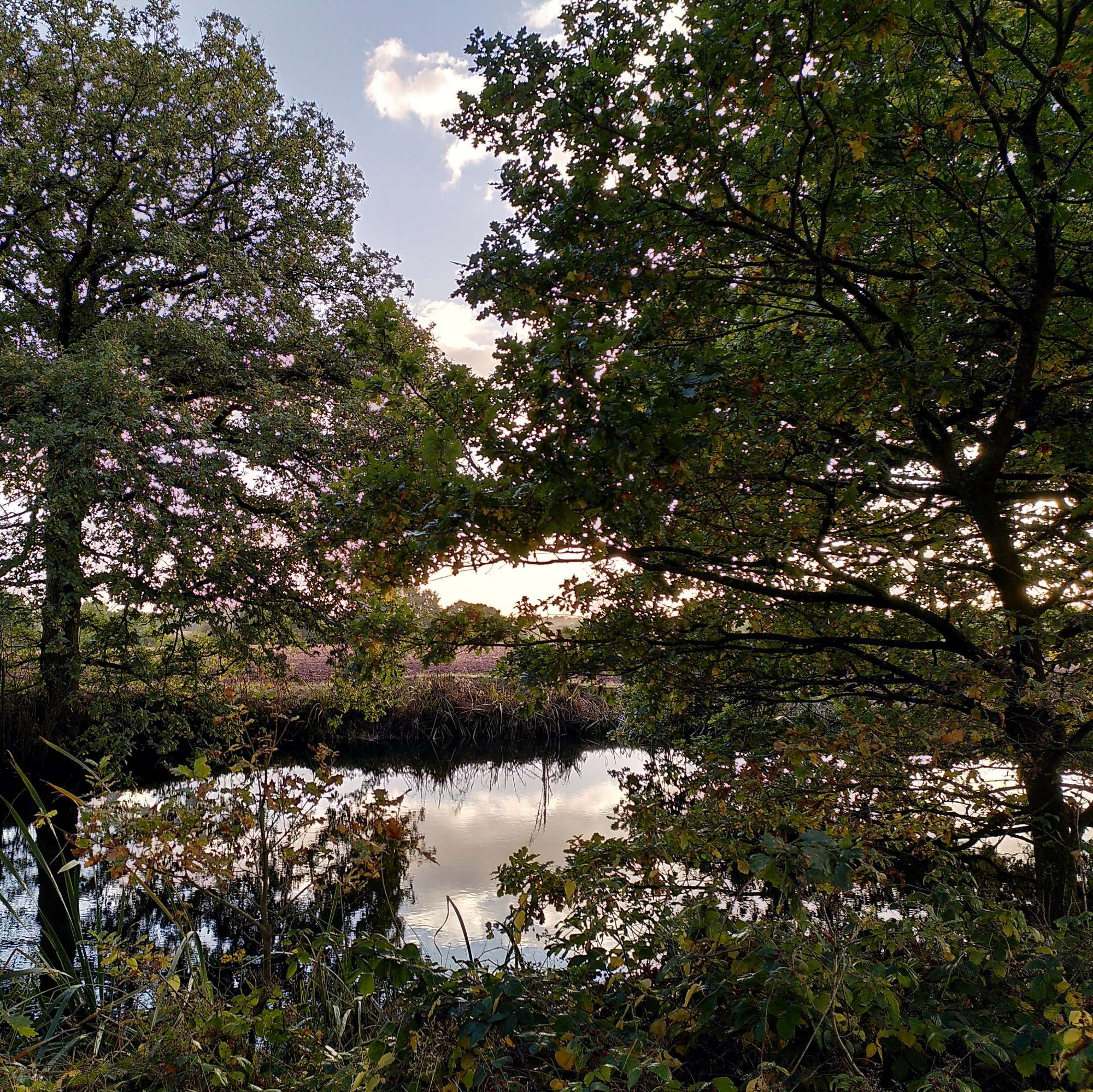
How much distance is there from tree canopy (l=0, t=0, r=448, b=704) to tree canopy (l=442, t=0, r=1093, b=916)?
4.71 meters

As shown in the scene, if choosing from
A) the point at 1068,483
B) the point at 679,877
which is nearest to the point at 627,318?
the point at 1068,483

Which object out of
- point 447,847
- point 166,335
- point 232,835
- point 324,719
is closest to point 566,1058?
point 232,835

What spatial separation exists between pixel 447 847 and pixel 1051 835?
6577mm

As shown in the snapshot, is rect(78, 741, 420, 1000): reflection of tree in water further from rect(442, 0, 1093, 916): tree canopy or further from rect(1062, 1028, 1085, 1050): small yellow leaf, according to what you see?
rect(1062, 1028, 1085, 1050): small yellow leaf

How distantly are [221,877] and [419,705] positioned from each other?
10893 mm

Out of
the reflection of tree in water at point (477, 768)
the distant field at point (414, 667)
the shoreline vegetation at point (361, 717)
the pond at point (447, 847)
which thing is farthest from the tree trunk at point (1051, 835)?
the distant field at point (414, 667)

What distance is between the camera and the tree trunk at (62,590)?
7.45 meters

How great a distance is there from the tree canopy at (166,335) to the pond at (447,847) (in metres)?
2.77

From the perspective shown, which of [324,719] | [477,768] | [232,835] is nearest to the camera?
[232,835]

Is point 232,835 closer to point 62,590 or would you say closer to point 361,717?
point 62,590

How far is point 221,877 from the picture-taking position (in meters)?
3.06

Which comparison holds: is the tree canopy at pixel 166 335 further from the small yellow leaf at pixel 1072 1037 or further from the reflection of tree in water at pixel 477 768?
the small yellow leaf at pixel 1072 1037

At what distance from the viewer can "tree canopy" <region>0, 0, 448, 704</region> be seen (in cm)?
786

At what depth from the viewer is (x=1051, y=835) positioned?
324 cm
